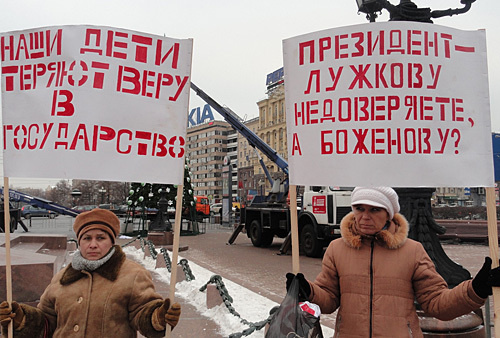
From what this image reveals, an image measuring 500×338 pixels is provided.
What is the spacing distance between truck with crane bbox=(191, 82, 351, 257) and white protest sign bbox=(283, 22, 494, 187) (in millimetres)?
7710

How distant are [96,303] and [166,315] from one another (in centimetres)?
41

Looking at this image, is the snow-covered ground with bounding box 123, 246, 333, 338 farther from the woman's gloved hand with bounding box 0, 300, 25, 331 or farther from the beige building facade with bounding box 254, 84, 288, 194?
the beige building facade with bounding box 254, 84, 288, 194

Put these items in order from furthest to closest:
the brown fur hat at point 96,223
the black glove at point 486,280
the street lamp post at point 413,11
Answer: the street lamp post at point 413,11 < the brown fur hat at point 96,223 < the black glove at point 486,280

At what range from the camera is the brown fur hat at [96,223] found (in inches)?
108

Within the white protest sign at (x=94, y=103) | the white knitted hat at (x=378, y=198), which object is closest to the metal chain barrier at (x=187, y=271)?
the white protest sign at (x=94, y=103)

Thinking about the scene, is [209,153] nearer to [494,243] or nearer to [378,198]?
[378,198]

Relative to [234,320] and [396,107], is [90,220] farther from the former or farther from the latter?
[234,320]

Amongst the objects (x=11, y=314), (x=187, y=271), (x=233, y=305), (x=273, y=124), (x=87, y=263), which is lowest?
(x=233, y=305)

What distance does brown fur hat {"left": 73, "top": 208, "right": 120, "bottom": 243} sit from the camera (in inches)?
108

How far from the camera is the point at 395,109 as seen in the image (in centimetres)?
274

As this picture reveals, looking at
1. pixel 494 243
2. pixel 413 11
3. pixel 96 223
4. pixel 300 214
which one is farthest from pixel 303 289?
pixel 300 214

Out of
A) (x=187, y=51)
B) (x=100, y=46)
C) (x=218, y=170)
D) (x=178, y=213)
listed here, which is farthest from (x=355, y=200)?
(x=218, y=170)

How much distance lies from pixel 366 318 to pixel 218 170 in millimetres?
114875

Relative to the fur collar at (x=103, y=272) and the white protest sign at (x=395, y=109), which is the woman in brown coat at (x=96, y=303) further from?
the white protest sign at (x=395, y=109)
